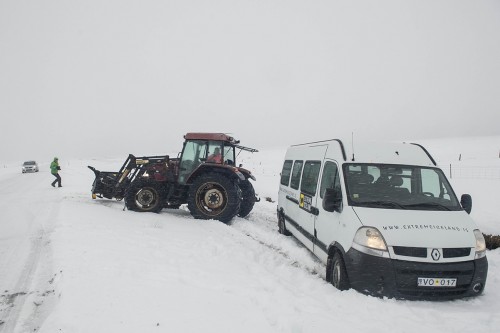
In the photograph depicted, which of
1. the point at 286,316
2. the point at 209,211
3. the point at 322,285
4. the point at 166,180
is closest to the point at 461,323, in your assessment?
the point at 322,285

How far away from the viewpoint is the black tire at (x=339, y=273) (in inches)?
168

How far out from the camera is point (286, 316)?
3.56 meters

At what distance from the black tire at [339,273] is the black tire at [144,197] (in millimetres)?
6086

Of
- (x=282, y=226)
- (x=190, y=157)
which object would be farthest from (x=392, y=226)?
(x=190, y=157)

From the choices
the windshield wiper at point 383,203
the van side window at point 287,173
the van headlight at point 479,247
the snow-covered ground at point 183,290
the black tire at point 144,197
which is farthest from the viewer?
the black tire at point 144,197

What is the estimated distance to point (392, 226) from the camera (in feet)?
13.3

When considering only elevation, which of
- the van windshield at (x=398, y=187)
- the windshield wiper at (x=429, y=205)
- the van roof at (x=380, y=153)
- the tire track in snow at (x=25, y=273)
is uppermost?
the van roof at (x=380, y=153)

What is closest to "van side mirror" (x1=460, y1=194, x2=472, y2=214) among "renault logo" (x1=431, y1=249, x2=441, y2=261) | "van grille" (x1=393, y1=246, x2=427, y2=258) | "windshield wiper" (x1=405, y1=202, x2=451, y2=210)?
"windshield wiper" (x1=405, y1=202, x2=451, y2=210)

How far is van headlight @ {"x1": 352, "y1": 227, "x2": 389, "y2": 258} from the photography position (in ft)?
12.9

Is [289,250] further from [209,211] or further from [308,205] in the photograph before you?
[209,211]

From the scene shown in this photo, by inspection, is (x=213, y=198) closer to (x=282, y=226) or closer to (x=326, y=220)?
(x=282, y=226)

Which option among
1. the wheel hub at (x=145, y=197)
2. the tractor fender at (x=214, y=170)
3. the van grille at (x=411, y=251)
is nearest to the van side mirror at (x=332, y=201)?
the van grille at (x=411, y=251)

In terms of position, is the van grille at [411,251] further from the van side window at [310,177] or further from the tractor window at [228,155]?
the tractor window at [228,155]

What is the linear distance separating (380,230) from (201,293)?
2.43 meters
